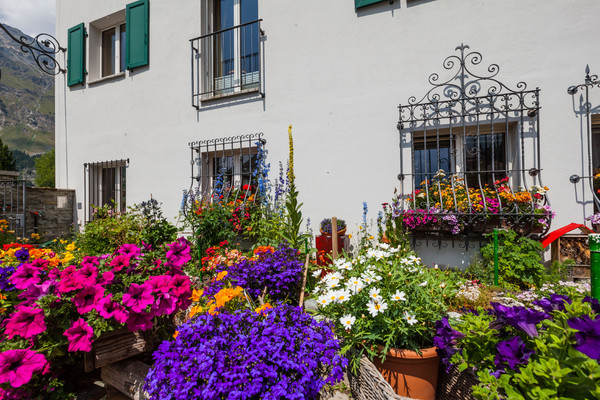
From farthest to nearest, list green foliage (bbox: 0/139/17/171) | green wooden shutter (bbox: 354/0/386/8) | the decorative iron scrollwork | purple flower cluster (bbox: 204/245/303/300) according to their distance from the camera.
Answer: green foliage (bbox: 0/139/17/171) → the decorative iron scrollwork → green wooden shutter (bbox: 354/0/386/8) → purple flower cluster (bbox: 204/245/303/300)

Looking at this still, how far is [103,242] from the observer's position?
4352mm

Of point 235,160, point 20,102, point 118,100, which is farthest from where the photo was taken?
point 20,102

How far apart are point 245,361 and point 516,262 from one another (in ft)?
9.47

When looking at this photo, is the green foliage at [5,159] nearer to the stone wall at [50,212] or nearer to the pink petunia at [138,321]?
the stone wall at [50,212]

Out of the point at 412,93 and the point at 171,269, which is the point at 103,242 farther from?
the point at 412,93

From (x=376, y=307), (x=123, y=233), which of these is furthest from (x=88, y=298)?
(x=123, y=233)

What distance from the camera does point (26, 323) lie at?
4.66 feet

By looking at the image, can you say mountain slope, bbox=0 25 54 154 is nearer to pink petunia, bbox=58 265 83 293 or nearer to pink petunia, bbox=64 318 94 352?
pink petunia, bbox=58 265 83 293

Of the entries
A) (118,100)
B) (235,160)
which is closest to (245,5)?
(235,160)

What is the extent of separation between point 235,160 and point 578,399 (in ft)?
15.2

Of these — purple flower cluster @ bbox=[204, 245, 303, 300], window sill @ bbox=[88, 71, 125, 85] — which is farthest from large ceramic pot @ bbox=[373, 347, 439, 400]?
window sill @ bbox=[88, 71, 125, 85]

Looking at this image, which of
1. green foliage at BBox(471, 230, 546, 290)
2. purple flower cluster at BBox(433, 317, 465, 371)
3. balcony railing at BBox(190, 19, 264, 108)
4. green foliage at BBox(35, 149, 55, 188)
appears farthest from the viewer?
green foliage at BBox(35, 149, 55, 188)

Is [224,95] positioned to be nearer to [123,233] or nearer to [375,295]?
[123,233]

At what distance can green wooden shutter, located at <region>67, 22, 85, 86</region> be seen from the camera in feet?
19.4
